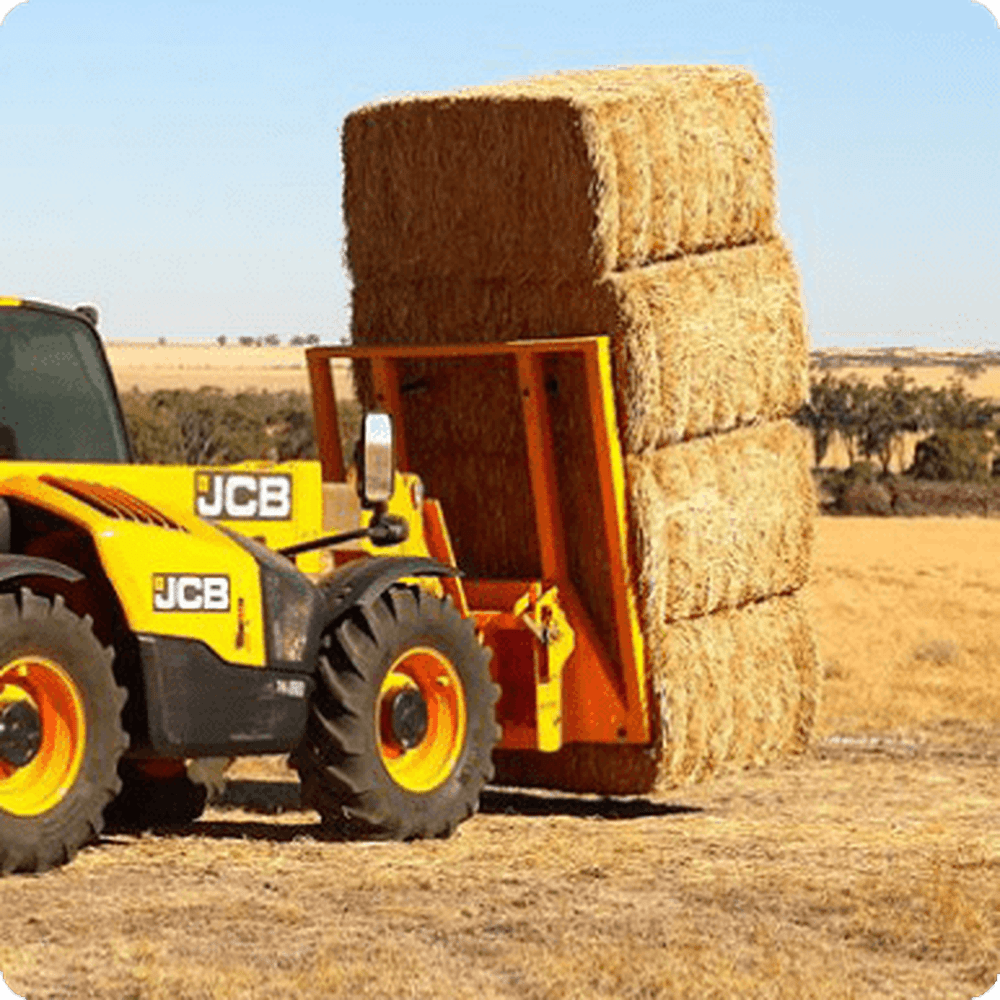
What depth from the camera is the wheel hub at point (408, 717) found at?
1184 centimetres

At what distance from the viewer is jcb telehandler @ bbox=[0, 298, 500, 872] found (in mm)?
10344

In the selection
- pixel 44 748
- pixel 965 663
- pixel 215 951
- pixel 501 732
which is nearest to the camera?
pixel 215 951

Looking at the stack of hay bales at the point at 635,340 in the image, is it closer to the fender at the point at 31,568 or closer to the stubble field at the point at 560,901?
the stubble field at the point at 560,901

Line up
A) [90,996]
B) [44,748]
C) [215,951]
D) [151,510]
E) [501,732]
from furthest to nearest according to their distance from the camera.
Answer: [501,732] < [151,510] < [44,748] < [215,951] < [90,996]

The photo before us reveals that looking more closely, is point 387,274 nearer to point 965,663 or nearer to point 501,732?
point 501,732

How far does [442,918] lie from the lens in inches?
370

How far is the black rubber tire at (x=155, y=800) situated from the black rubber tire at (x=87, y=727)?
5.95 ft

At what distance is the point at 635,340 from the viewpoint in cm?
1309

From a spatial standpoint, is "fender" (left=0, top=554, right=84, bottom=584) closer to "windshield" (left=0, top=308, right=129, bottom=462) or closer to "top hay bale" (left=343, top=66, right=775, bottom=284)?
"windshield" (left=0, top=308, right=129, bottom=462)

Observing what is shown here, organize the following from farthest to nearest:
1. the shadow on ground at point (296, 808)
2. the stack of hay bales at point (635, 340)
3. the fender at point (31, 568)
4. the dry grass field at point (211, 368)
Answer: the dry grass field at point (211, 368) < the stack of hay bales at point (635, 340) < the shadow on ground at point (296, 808) < the fender at point (31, 568)

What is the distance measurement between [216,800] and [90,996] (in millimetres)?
5653

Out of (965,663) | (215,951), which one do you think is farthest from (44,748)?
(965,663)

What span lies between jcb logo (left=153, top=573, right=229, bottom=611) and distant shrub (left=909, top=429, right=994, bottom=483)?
49.6 m

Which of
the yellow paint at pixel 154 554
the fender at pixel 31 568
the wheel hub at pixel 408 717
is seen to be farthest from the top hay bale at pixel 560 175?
the fender at pixel 31 568
